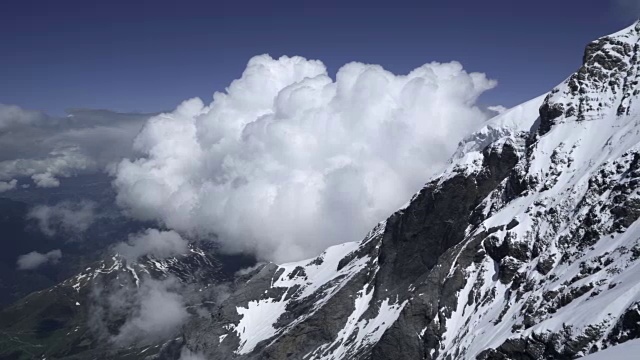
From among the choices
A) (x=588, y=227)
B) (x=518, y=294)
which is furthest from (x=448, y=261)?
(x=588, y=227)

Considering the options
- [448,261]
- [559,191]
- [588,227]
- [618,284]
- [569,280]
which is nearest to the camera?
[618,284]

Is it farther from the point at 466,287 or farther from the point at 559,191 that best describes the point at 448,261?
the point at 559,191

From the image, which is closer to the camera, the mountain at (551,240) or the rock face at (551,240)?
the mountain at (551,240)

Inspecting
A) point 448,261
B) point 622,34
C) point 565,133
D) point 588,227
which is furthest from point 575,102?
point 448,261

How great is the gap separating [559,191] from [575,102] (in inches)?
1268

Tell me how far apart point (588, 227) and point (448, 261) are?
4645 cm

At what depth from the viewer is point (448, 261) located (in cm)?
15475

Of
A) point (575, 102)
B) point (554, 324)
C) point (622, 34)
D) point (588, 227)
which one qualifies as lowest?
point (554, 324)

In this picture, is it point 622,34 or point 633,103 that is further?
point 622,34

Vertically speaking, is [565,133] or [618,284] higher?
[565,133]

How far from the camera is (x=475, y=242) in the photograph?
148 m

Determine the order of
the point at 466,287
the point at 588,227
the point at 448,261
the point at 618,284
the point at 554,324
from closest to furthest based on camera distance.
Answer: the point at 618,284 < the point at 554,324 < the point at 588,227 < the point at 466,287 < the point at 448,261

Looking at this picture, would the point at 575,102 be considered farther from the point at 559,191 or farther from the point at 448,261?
the point at 448,261

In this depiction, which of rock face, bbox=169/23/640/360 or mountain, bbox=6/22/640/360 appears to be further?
rock face, bbox=169/23/640/360
